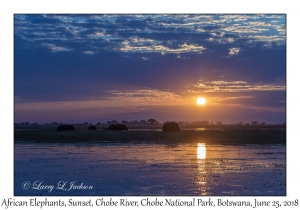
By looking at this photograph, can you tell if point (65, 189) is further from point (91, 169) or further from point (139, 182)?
point (91, 169)

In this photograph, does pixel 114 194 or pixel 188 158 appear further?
pixel 188 158

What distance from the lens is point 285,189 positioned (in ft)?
60.3

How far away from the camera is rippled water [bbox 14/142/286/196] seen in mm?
17875

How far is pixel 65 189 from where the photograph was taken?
18.2 metres

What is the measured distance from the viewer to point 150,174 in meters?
21.2

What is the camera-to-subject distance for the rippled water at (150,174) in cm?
1788

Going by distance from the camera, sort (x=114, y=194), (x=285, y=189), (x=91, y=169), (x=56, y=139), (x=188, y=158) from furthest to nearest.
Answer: (x=56, y=139)
(x=188, y=158)
(x=91, y=169)
(x=285, y=189)
(x=114, y=194)
